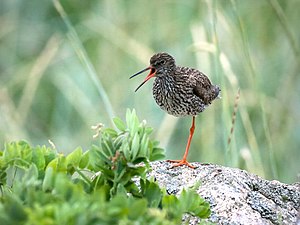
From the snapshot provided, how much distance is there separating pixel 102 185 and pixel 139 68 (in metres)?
4.20

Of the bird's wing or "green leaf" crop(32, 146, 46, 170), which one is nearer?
"green leaf" crop(32, 146, 46, 170)

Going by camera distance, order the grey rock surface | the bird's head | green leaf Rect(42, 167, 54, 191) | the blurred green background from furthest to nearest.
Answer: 1. the blurred green background
2. the bird's head
3. the grey rock surface
4. green leaf Rect(42, 167, 54, 191)

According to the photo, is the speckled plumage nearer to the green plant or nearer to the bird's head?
the bird's head

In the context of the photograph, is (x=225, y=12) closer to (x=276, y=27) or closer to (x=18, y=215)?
(x=276, y=27)

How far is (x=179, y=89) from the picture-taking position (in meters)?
5.48

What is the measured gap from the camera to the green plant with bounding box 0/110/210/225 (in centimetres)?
233

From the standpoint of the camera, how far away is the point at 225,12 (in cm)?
691

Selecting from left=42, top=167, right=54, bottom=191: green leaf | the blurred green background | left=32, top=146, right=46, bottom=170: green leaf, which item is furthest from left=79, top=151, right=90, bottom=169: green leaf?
the blurred green background

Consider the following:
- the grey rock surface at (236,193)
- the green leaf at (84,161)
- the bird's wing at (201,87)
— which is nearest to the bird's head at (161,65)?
the bird's wing at (201,87)

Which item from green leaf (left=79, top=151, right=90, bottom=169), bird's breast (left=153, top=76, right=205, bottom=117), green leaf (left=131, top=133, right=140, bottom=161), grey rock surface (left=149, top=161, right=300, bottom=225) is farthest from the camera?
bird's breast (left=153, top=76, right=205, bottom=117)

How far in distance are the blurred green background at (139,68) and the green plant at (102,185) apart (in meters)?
3.30

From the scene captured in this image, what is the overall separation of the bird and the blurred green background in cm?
67

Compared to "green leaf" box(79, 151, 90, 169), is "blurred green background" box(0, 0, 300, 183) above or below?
above

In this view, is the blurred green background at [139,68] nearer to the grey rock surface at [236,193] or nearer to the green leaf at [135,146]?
the grey rock surface at [236,193]
